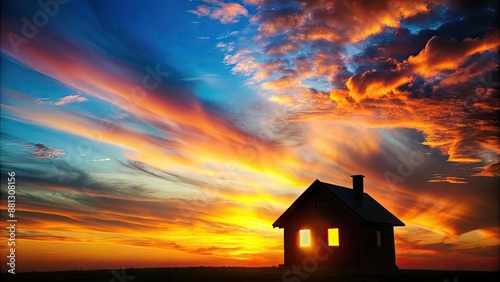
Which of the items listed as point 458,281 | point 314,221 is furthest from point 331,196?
point 458,281

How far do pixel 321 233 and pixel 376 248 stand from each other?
5.03m

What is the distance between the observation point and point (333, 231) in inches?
1447

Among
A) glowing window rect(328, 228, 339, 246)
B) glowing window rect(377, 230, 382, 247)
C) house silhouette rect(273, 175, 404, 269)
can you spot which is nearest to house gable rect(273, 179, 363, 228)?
house silhouette rect(273, 175, 404, 269)

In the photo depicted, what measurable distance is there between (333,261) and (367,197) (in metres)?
10.4

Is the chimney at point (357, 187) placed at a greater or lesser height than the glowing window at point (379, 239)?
greater

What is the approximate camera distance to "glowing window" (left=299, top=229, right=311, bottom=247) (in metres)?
37.5

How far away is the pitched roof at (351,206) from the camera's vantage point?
3597 centimetres

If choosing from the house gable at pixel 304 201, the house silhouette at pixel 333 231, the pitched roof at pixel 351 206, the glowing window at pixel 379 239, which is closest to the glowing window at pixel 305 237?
the house silhouette at pixel 333 231

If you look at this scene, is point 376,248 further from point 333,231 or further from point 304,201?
point 304,201

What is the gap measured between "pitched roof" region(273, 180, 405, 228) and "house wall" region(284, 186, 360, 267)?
46cm

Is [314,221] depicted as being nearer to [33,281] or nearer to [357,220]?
[357,220]

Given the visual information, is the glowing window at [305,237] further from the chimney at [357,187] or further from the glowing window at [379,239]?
the chimney at [357,187]

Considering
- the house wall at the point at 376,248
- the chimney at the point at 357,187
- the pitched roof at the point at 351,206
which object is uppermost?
the chimney at the point at 357,187

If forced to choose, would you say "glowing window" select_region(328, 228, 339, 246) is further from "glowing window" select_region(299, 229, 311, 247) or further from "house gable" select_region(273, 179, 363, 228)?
"house gable" select_region(273, 179, 363, 228)
